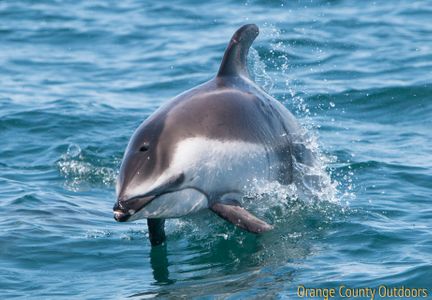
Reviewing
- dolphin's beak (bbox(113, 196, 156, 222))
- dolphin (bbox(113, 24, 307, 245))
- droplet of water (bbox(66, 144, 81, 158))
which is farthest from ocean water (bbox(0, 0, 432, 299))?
dolphin's beak (bbox(113, 196, 156, 222))

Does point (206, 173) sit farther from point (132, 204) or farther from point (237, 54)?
point (237, 54)

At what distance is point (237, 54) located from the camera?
1057cm

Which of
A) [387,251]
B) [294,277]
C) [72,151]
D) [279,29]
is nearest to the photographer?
[294,277]

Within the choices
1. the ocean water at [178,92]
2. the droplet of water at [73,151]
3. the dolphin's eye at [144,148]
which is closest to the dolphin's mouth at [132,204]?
the dolphin's eye at [144,148]

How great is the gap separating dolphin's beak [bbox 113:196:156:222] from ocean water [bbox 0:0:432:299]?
2.51ft

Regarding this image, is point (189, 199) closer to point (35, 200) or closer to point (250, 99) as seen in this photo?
point (250, 99)

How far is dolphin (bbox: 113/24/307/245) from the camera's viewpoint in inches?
343

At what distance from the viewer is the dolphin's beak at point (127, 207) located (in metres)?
8.52

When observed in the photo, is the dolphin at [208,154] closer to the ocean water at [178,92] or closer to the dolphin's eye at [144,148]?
the dolphin's eye at [144,148]

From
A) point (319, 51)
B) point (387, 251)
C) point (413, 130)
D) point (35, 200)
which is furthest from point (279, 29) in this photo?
point (387, 251)

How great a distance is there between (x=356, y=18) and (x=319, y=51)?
267cm

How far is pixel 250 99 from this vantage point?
10.1 meters

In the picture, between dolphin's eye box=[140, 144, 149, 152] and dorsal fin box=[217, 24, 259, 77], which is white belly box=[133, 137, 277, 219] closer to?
dolphin's eye box=[140, 144, 149, 152]

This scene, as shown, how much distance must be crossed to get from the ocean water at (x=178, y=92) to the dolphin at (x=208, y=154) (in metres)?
0.41
